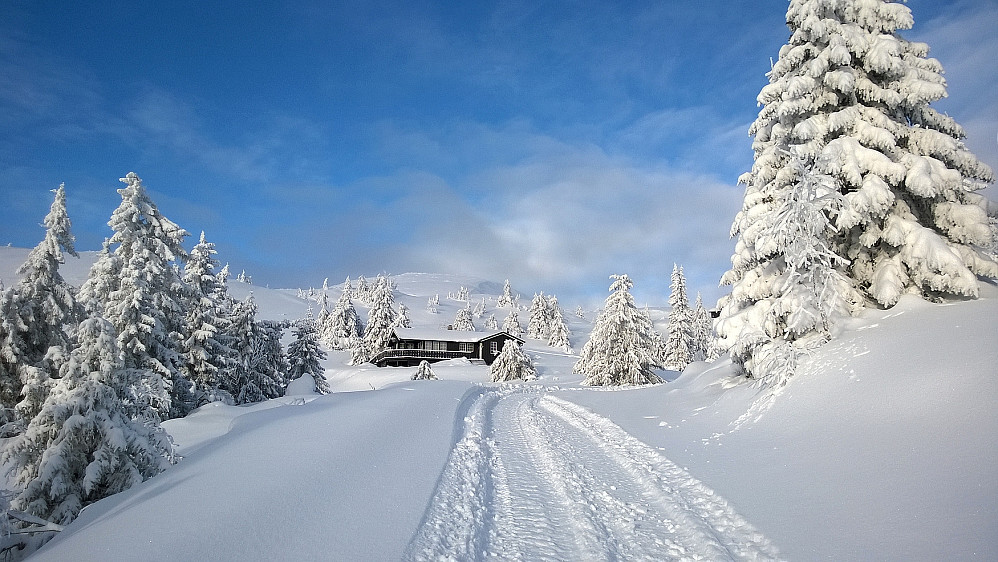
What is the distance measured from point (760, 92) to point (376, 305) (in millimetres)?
66636

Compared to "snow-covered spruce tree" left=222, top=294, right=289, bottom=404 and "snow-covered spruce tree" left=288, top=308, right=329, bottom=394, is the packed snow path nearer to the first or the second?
"snow-covered spruce tree" left=222, top=294, right=289, bottom=404

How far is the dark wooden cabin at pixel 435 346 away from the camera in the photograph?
69000 millimetres

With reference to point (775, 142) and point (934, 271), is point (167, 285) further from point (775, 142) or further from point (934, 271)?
point (934, 271)

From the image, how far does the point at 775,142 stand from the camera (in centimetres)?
1536

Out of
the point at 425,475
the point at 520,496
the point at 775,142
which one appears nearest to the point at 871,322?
the point at 775,142

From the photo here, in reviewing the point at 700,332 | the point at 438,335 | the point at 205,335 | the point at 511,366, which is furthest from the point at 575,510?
the point at 438,335

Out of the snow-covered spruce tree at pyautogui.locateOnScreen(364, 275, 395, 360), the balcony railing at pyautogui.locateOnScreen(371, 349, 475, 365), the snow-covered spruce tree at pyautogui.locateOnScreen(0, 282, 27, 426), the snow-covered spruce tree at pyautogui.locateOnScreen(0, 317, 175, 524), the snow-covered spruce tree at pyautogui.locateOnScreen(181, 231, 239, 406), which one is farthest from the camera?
the snow-covered spruce tree at pyautogui.locateOnScreen(364, 275, 395, 360)

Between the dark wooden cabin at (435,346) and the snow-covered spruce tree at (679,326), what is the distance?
75.5 ft

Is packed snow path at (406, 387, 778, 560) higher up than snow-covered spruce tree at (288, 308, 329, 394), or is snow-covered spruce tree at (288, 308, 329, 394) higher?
snow-covered spruce tree at (288, 308, 329, 394)

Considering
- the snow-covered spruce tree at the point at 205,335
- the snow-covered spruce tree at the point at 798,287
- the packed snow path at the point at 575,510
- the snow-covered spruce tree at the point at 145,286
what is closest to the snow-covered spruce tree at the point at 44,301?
the snow-covered spruce tree at the point at 145,286

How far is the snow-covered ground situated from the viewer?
18.1ft

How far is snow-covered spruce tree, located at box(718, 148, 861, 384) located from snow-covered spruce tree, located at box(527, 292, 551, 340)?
83.1 metres

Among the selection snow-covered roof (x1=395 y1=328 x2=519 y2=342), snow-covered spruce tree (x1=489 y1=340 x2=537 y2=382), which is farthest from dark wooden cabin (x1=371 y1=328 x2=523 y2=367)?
snow-covered spruce tree (x1=489 y1=340 x2=537 y2=382)

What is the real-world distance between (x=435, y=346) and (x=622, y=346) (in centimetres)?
4045
